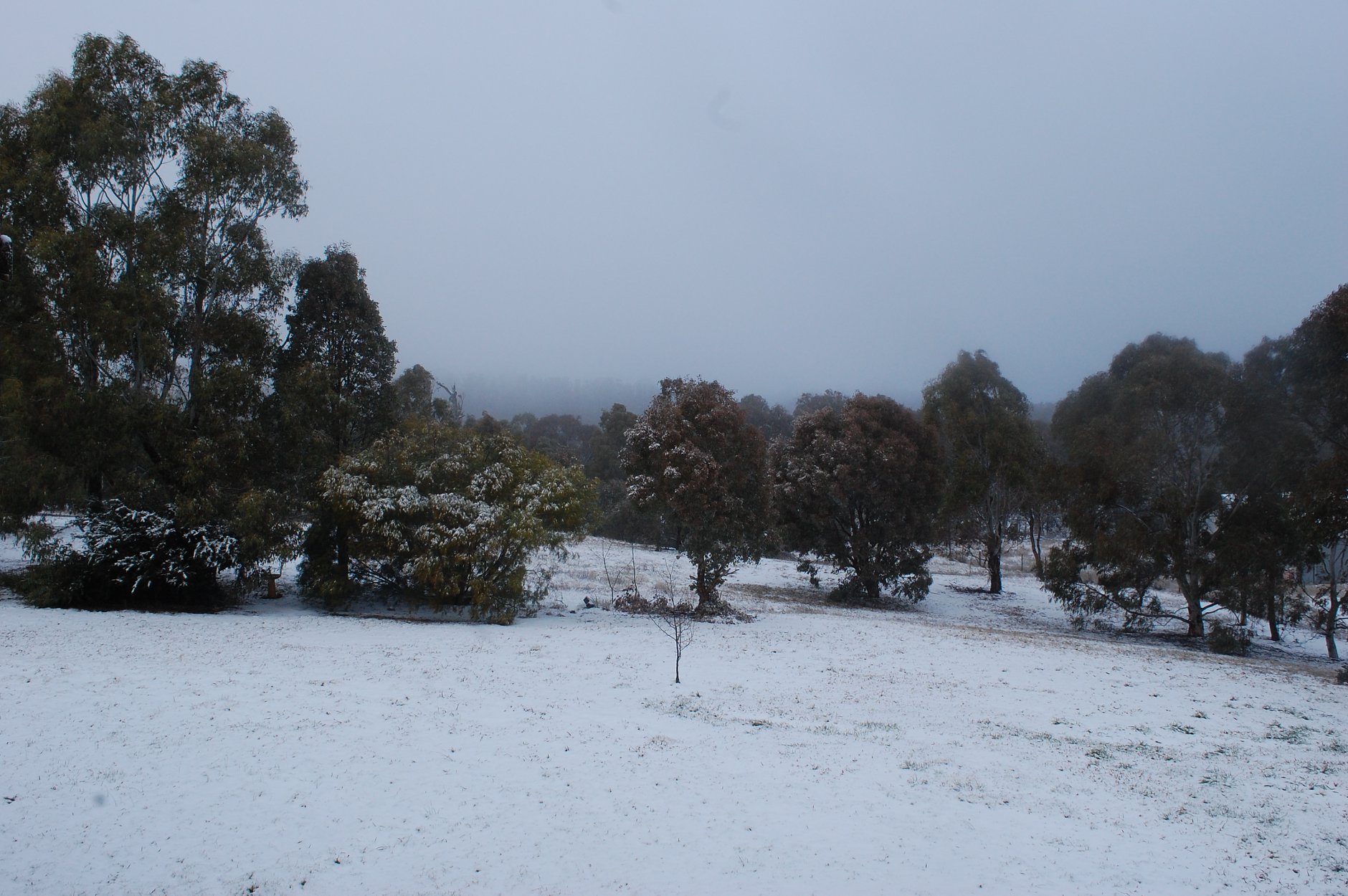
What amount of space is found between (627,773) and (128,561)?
12483mm

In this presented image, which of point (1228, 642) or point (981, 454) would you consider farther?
point (981, 454)

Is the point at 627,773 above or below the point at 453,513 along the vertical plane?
below

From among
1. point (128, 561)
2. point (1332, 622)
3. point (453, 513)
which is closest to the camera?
point (128, 561)

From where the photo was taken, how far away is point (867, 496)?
22.8 metres

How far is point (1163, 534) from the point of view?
733 inches

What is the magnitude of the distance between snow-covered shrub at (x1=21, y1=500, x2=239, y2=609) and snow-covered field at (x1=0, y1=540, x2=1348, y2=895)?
2068 millimetres

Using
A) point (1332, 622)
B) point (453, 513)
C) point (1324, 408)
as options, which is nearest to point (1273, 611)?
point (1332, 622)

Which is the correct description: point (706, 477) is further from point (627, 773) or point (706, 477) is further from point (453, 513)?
point (627, 773)

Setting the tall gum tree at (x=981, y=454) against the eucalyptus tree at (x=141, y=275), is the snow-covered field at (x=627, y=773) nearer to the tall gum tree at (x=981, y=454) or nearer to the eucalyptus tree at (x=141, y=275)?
the eucalyptus tree at (x=141, y=275)

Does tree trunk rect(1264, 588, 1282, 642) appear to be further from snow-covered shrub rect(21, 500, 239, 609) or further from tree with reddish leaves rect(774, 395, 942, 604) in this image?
snow-covered shrub rect(21, 500, 239, 609)

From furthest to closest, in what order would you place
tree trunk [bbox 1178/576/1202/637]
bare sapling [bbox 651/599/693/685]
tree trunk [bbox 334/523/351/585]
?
tree trunk [bbox 1178/576/1202/637], tree trunk [bbox 334/523/351/585], bare sapling [bbox 651/599/693/685]

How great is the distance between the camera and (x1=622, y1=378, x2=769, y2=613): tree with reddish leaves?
16.6 m

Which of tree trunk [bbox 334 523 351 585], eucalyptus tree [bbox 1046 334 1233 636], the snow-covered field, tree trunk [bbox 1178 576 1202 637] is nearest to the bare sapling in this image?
the snow-covered field

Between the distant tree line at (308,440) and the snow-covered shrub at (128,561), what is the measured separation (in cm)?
5
